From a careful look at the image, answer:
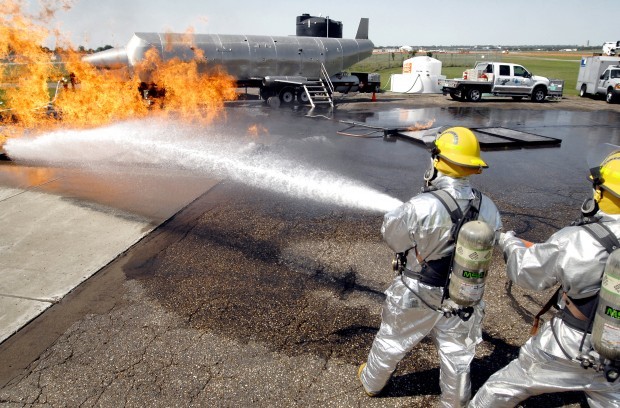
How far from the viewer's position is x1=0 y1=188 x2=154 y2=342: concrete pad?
4.61 meters

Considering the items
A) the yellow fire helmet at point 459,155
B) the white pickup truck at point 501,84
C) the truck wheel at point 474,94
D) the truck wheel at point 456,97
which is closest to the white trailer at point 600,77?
the white pickup truck at point 501,84

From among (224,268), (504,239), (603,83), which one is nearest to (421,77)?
(603,83)

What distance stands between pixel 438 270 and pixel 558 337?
782 mm

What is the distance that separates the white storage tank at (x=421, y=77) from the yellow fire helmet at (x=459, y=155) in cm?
2641

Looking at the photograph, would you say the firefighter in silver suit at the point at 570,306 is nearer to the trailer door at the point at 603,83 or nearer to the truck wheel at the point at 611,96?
the truck wheel at the point at 611,96

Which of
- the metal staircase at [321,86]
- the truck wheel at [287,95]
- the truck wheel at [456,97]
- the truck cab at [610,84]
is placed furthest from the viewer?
the truck wheel at [456,97]

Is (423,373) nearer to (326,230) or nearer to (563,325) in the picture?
(563,325)

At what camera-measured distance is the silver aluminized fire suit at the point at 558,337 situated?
2.19 metres

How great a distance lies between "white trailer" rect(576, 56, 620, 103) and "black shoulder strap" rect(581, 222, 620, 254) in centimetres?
2531

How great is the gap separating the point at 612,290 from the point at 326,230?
456cm

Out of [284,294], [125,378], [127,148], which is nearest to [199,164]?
[127,148]

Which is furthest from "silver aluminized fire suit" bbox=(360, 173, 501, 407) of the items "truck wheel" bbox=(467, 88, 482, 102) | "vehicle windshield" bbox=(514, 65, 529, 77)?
"vehicle windshield" bbox=(514, 65, 529, 77)

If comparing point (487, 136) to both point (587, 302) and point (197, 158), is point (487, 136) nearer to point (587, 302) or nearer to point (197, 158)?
point (197, 158)

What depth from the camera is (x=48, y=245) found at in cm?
586
